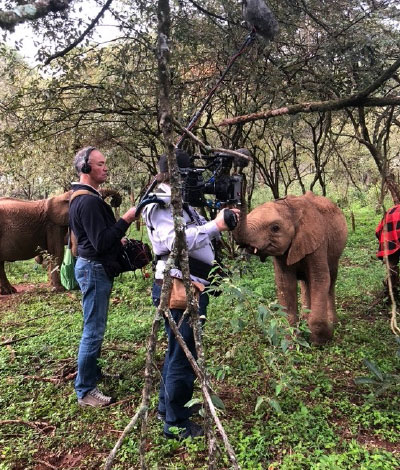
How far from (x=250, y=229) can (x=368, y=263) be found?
5073mm

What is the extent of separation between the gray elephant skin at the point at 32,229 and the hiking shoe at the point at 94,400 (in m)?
4.10

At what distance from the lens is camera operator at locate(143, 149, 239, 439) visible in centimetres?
251

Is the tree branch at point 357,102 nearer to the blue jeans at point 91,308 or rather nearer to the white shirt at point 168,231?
the white shirt at point 168,231

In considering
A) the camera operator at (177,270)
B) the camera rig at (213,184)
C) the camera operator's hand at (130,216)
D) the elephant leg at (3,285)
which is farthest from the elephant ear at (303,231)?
the elephant leg at (3,285)

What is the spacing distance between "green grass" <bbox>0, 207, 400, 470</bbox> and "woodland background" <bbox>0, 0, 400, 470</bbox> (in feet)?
0.04

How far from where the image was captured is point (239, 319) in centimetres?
279

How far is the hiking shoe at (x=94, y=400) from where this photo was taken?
332 centimetres

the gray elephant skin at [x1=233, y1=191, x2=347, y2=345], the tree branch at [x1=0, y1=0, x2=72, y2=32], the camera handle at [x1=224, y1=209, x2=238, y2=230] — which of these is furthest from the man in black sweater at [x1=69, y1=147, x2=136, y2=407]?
the tree branch at [x1=0, y1=0, x2=72, y2=32]

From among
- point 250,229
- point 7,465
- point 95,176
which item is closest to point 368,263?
point 250,229

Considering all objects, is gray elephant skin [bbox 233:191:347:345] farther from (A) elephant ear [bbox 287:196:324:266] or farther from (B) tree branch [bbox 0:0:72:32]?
(B) tree branch [bbox 0:0:72:32]

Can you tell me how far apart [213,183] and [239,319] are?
3.06 ft

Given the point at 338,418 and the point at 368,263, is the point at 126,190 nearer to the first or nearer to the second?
the point at 368,263

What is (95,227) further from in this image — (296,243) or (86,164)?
(296,243)

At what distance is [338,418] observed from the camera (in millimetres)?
3037
